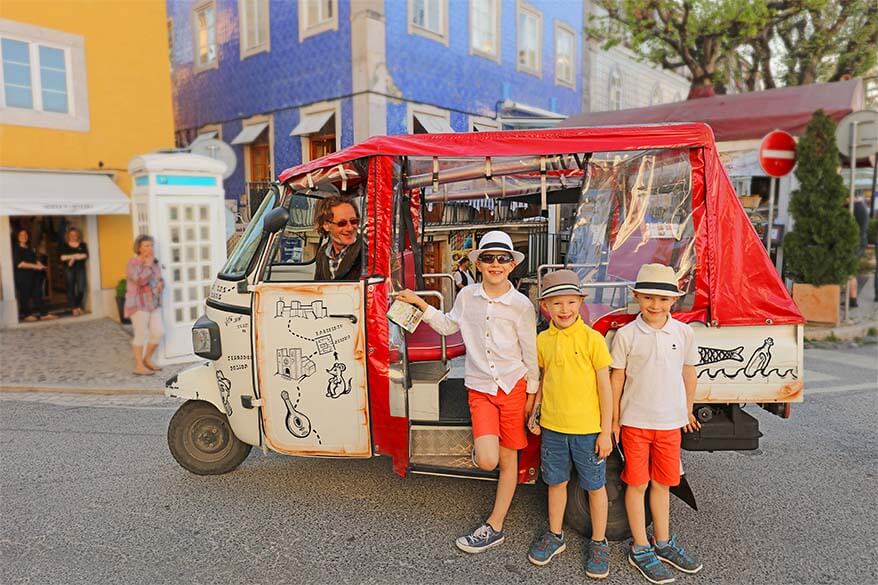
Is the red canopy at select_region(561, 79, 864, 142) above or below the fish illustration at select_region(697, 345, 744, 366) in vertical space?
above

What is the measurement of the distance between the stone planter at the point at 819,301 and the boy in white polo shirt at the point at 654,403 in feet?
24.4

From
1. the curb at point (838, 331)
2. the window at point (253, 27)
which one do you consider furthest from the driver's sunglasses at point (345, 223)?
the window at point (253, 27)

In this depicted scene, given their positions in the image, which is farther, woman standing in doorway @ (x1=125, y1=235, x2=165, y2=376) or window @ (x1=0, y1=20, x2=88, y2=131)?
window @ (x1=0, y1=20, x2=88, y2=131)

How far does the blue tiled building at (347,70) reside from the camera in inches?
477

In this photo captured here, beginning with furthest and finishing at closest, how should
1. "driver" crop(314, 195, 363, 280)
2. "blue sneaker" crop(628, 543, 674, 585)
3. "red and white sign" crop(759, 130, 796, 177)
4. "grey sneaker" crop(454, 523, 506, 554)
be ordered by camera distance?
1. "red and white sign" crop(759, 130, 796, 177)
2. "driver" crop(314, 195, 363, 280)
3. "grey sneaker" crop(454, 523, 506, 554)
4. "blue sneaker" crop(628, 543, 674, 585)

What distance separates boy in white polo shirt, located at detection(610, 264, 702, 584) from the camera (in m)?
3.10

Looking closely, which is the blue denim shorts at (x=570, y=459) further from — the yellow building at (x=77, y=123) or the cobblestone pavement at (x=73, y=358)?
the yellow building at (x=77, y=123)

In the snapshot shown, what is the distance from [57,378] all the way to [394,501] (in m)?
5.71

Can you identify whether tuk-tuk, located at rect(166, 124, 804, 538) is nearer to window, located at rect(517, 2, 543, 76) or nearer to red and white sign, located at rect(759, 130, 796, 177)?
red and white sign, located at rect(759, 130, 796, 177)

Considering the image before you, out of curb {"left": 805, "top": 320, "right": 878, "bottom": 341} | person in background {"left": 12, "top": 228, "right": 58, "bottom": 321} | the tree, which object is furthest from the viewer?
the tree

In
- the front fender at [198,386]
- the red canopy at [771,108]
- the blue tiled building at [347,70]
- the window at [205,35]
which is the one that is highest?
the window at [205,35]

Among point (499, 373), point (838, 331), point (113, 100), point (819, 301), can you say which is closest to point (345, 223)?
point (499, 373)

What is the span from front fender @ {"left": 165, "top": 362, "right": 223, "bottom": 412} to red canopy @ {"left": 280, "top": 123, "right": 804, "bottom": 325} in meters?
2.05

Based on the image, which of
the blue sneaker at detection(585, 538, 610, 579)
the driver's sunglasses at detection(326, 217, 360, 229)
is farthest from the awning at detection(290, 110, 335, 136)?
the blue sneaker at detection(585, 538, 610, 579)
